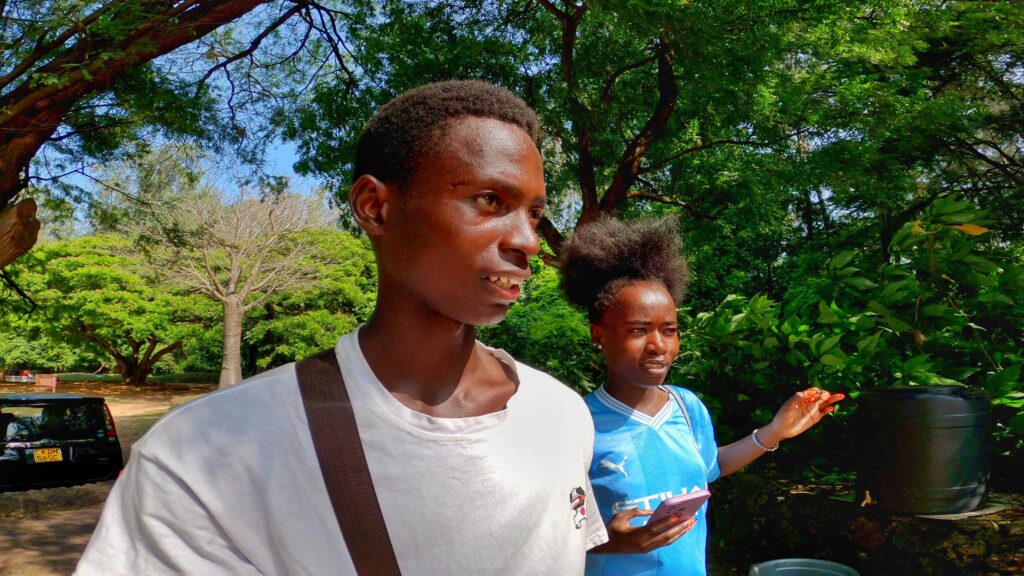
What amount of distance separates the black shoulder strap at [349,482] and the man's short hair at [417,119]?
1.34 feet

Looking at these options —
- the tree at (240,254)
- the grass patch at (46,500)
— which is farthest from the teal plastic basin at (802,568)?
the tree at (240,254)

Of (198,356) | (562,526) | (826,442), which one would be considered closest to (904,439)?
(826,442)

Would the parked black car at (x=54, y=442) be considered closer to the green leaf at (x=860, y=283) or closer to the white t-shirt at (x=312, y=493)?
the green leaf at (x=860, y=283)

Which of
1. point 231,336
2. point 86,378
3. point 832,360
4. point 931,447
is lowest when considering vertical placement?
point 931,447

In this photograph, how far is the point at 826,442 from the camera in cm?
495

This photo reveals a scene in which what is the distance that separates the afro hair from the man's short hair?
65.2 inches

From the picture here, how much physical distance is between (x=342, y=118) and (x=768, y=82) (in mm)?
5725

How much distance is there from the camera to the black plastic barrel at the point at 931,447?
404cm

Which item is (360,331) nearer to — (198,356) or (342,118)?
(342,118)

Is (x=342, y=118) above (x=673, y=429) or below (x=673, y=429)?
above

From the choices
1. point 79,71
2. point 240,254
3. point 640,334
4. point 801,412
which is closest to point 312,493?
point 640,334

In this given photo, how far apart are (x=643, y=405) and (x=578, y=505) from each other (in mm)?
1518

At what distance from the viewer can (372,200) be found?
4.52 ft

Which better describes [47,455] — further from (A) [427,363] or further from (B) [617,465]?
(A) [427,363]
